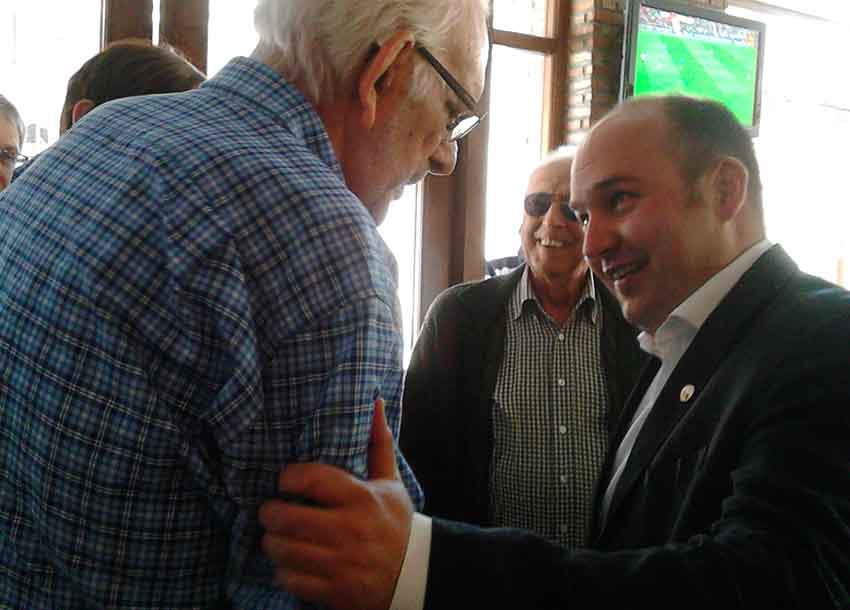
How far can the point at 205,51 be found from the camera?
12.5 ft

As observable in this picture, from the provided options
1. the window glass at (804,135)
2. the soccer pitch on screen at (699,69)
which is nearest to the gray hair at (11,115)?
the soccer pitch on screen at (699,69)

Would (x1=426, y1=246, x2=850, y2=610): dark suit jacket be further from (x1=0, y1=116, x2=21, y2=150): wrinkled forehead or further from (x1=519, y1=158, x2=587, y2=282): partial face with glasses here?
(x1=0, y1=116, x2=21, y2=150): wrinkled forehead

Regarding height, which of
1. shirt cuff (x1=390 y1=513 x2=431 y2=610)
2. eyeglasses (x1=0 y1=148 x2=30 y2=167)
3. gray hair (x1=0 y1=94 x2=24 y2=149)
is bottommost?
shirt cuff (x1=390 y1=513 x2=431 y2=610)

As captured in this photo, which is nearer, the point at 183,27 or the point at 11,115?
the point at 11,115

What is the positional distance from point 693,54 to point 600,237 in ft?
14.5

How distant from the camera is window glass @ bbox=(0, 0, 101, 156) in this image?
3.70 meters

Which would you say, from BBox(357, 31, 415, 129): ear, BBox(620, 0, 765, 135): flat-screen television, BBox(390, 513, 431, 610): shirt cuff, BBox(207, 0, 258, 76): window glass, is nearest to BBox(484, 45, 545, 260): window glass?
BBox(620, 0, 765, 135): flat-screen television

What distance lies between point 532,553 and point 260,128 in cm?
60

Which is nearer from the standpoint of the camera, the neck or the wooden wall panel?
the neck

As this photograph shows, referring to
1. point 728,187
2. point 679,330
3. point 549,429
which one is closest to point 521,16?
point 549,429

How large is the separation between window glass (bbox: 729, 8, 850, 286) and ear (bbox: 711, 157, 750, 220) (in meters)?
5.18

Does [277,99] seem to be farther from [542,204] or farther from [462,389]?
[542,204]

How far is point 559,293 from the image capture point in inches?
110

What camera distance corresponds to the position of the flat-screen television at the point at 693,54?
5.15 m
